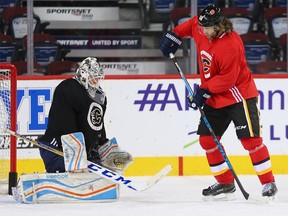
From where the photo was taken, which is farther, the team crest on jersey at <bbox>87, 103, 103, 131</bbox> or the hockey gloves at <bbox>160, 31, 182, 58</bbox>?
the hockey gloves at <bbox>160, 31, 182, 58</bbox>

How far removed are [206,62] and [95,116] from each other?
673 millimetres

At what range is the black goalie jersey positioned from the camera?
577cm

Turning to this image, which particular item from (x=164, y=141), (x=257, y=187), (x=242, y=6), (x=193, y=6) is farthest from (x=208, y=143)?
(x=242, y=6)

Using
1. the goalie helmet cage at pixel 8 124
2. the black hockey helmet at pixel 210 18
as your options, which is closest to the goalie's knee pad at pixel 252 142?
Answer: the black hockey helmet at pixel 210 18

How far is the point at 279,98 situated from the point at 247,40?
1171 mm

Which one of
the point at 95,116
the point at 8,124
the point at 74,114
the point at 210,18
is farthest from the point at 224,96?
the point at 8,124

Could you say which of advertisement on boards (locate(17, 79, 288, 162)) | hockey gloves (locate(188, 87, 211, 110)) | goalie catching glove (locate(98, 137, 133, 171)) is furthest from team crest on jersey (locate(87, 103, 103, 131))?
advertisement on boards (locate(17, 79, 288, 162))

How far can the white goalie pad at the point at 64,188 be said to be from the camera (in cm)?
571

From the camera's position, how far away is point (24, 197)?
5707 mm

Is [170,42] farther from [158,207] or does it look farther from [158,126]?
[158,126]

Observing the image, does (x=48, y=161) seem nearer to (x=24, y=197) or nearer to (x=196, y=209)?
(x=24, y=197)

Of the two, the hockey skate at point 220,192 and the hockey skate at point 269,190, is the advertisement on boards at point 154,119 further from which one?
the hockey skate at point 269,190

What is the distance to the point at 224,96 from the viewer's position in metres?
5.78

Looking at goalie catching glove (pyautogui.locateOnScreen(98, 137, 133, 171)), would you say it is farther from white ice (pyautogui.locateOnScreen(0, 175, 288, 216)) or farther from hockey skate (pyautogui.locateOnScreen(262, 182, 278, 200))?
hockey skate (pyautogui.locateOnScreen(262, 182, 278, 200))
